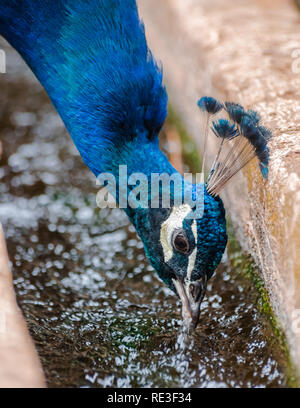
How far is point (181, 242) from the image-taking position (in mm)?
1863

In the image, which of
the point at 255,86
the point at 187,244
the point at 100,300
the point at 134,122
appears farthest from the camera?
the point at 255,86

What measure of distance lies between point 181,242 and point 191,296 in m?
0.19

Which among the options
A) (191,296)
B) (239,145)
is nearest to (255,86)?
(239,145)

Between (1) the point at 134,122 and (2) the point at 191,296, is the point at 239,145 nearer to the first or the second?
(1) the point at 134,122

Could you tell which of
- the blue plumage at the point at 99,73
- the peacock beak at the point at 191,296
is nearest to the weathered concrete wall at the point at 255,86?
the peacock beak at the point at 191,296

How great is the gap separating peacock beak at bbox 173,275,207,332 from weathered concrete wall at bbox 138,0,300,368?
0.25 metres

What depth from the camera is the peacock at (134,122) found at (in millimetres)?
1877

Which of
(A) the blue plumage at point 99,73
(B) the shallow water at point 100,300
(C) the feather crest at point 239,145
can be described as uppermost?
(A) the blue plumage at point 99,73

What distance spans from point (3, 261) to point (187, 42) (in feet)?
6.45

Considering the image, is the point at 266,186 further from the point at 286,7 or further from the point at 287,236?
the point at 286,7

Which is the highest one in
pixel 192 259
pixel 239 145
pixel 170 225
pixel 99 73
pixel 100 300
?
pixel 99 73

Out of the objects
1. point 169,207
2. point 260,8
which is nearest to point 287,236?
point 169,207

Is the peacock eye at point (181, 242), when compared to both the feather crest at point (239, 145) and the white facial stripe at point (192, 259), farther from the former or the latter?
the feather crest at point (239, 145)

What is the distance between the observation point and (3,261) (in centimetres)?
201
